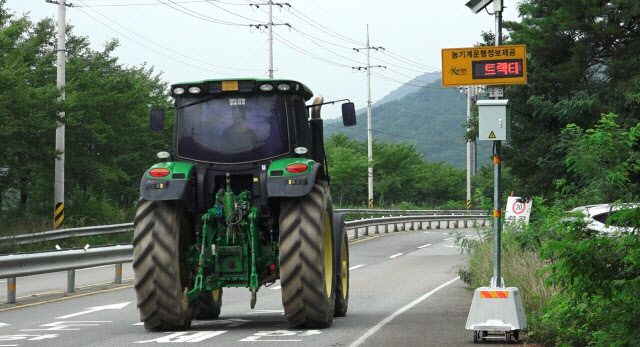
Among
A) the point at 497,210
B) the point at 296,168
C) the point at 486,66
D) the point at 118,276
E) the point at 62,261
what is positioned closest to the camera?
the point at 296,168

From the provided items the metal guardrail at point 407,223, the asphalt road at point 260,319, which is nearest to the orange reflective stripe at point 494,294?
the asphalt road at point 260,319

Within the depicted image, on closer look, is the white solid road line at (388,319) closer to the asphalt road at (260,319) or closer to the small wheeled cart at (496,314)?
the asphalt road at (260,319)

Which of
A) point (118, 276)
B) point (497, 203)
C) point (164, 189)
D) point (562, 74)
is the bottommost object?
point (118, 276)

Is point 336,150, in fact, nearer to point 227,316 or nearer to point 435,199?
point 435,199

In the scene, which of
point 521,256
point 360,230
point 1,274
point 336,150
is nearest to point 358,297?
point 521,256

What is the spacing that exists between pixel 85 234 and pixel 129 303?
14.9 meters

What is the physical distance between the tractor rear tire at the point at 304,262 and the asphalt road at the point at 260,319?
10.3 inches

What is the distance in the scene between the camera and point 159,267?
1175 centimetres

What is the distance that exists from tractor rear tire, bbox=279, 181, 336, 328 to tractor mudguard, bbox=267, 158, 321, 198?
244mm

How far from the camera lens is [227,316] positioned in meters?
14.6

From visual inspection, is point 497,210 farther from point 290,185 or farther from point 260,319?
point 260,319

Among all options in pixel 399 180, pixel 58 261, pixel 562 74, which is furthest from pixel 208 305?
pixel 399 180

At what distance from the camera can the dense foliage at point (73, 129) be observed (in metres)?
32.2

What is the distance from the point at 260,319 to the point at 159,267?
258cm
